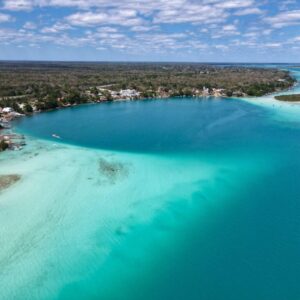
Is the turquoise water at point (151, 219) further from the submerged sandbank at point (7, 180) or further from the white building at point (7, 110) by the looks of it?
the white building at point (7, 110)

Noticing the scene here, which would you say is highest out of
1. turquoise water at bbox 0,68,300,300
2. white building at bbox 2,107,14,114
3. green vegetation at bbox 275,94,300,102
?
white building at bbox 2,107,14,114

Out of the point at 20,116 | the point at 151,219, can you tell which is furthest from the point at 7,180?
the point at 20,116

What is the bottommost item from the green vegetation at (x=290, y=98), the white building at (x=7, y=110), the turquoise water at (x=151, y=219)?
the turquoise water at (x=151, y=219)

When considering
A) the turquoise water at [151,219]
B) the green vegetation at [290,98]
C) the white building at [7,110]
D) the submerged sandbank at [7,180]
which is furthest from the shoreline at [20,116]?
the submerged sandbank at [7,180]

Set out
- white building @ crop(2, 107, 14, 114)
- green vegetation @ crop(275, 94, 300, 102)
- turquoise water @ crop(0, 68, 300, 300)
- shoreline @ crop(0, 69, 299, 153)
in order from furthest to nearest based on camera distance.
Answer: green vegetation @ crop(275, 94, 300, 102)
white building @ crop(2, 107, 14, 114)
shoreline @ crop(0, 69, 299, 153)
turquoise water @ crop(0, 68, 300, 300)

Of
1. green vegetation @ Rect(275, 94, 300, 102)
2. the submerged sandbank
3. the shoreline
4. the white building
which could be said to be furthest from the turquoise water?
green vegetation @ Rect(275, 94, 300, 102)

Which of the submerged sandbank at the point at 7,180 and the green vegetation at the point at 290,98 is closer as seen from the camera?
the submerged sandbank at the point at 7,180

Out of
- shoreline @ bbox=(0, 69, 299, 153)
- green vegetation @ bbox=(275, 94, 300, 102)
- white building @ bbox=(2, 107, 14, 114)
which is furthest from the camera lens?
green vegetation @ bbox=(275, 94, 300, 102)

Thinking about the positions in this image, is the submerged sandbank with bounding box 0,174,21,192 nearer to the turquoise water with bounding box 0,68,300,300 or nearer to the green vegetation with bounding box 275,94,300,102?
the turquoise water with bounding box 0,68,300,300

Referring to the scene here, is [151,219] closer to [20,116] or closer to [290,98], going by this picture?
[20,116]
